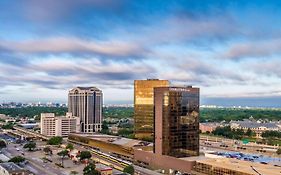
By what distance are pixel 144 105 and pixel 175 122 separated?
98.3ft

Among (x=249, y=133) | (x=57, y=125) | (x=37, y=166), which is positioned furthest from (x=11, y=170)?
(x=249, y=133)

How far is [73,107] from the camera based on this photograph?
129 metres

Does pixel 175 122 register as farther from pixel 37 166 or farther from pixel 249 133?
pixel 249 133

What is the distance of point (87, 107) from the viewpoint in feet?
413

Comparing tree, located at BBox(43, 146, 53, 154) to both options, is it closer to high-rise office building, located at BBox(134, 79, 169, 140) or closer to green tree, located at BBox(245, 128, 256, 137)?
high-rise office building, located at BBox(134, 79, 169, 140)

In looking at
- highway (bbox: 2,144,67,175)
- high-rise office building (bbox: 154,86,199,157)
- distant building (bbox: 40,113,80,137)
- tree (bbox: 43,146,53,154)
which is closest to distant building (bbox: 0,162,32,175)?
highway (bbox: 2,144,67,175)

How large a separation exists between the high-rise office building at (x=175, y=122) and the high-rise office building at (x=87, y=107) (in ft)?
221

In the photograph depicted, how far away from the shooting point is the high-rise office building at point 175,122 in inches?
2344

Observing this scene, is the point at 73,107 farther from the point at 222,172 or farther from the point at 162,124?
the point at 222,172

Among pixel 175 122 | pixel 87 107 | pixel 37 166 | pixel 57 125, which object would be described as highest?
→ pixel 87 107

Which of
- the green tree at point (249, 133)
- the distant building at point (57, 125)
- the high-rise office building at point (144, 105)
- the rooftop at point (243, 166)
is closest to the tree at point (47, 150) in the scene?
the high-rise office building at point (144, 105)

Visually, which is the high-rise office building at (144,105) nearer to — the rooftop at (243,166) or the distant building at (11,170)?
the rooftop at (243,166)

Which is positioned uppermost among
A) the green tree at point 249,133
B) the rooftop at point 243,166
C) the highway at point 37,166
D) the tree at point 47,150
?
the rooftop at point 243,166

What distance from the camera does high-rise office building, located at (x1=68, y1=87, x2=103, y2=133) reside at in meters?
126
